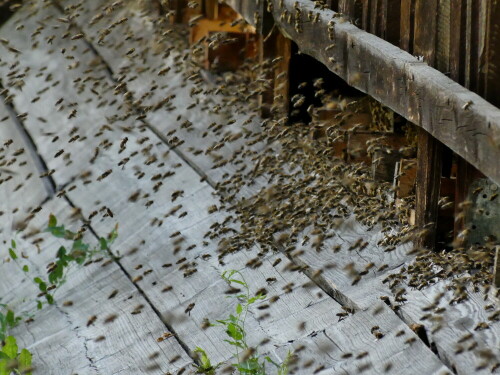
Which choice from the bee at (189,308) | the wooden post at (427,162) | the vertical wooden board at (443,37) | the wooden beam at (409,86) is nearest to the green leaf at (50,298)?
the bee at (189,308)

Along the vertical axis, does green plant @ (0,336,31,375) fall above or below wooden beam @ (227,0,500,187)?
below

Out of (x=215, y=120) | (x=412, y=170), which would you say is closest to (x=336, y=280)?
(x=412, y=170)

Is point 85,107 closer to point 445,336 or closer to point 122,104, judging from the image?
point 122,104

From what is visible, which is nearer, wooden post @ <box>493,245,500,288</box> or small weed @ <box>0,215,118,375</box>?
wooden post @ <box>493,245,500,288</box>

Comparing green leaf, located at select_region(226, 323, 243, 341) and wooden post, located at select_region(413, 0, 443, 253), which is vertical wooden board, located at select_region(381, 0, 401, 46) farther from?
green leaf, located at select_region(226, 323, 243, 341)

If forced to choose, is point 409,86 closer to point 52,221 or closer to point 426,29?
point 426,29

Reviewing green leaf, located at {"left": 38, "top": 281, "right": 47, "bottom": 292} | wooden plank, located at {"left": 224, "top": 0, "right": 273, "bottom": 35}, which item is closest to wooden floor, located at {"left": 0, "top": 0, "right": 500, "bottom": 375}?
green leaf, located at {"left": 38, "top": 281, "right": 47, "bottom": 292}

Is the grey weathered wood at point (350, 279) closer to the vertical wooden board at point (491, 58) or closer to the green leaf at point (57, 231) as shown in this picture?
the vertical wooden board at point (491, 58)
